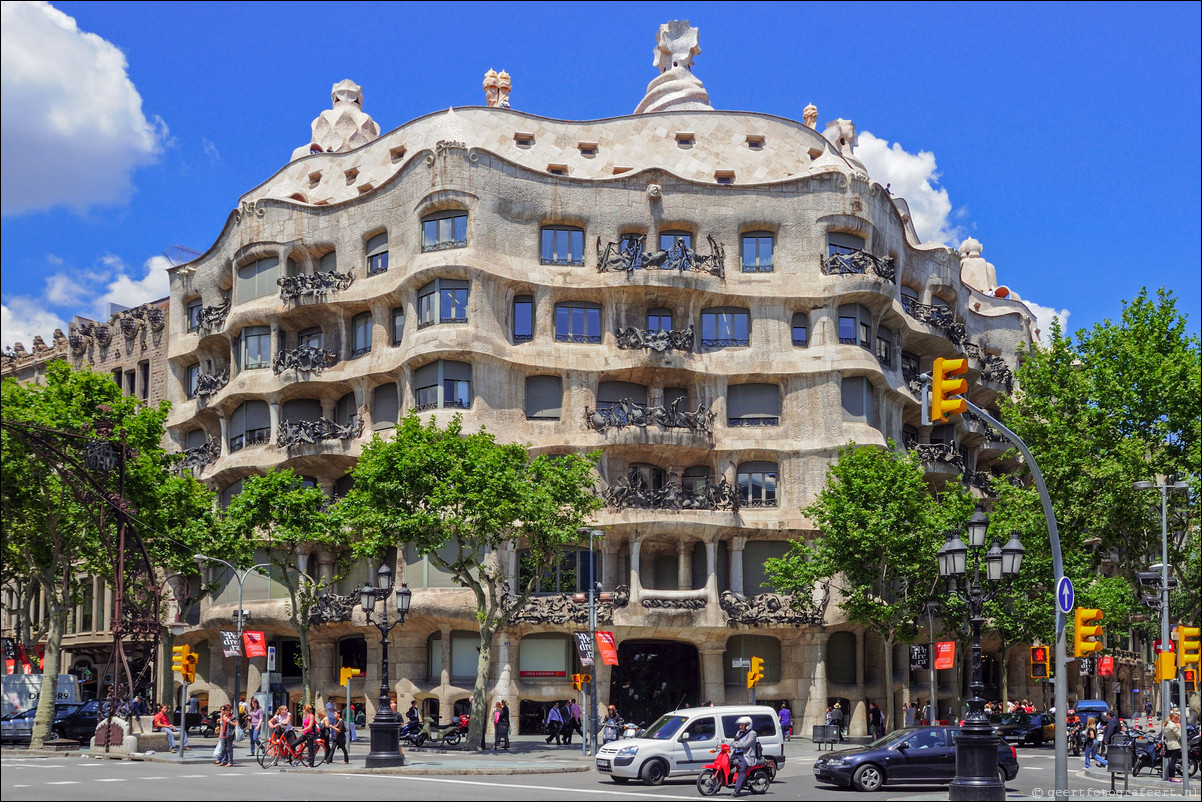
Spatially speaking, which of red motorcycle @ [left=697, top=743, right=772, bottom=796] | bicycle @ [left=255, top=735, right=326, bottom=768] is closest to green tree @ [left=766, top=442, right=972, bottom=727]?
bicycle @ [left=255, top=735, right=326, bottom=768]

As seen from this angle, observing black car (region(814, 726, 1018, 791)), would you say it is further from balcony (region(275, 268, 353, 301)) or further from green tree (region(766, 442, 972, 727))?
balcony (region(275, 268, 353, 301))

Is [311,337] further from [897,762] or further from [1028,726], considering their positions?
[897,762]

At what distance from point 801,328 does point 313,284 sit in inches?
829

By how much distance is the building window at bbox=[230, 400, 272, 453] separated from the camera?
59463 millimetres

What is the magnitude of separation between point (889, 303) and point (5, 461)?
115ft

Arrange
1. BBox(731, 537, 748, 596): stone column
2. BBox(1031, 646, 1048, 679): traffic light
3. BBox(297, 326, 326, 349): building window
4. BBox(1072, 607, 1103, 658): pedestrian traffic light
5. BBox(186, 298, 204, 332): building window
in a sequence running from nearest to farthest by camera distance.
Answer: BBox(1072, 607, 1103, 658): pedestrian traffic light, BBox(1031, 646, 1048, 679): traffic light, BBox(731, 537, 748, 596): stone column, BBox(297, 326, 326, 349): building window, BBox(186, 298, 204, 332): building window

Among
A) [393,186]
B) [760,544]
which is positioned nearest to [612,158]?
[393,186]

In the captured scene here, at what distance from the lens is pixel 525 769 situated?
1382 inches

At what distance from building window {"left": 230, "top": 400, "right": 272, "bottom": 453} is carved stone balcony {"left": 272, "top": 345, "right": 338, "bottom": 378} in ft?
8.06

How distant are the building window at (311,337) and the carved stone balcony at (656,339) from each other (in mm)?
13636

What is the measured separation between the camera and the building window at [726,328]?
2247 inches

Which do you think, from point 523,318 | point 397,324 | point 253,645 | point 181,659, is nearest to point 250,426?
point 397,324

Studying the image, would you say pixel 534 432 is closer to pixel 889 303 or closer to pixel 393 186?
pixel 393 186

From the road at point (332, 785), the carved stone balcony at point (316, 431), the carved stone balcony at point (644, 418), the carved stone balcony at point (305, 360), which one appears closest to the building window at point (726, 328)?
the carved stone balcony at point (644, 418)
